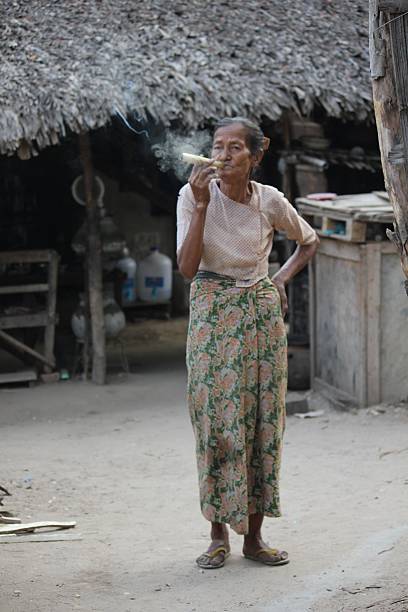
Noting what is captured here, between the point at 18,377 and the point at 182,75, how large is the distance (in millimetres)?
2948

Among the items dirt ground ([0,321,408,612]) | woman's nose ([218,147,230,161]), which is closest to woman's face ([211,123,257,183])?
woman's nose ([218,147,230,161])

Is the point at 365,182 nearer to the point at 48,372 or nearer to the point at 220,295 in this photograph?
the point at 48,372

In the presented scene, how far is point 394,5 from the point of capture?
2.93m

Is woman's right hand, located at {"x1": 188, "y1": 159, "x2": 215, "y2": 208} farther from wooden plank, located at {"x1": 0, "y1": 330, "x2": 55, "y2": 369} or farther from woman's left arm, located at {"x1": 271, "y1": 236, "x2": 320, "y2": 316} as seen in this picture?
wooden plank, located at {"x1": 0, "y1": 330, "x2": 55, "y2": 369}

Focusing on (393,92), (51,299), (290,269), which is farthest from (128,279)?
(393,92)

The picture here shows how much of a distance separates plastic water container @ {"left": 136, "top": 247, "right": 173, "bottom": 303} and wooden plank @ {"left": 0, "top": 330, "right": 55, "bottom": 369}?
10.2 ft

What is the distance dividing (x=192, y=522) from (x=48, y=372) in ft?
14.0

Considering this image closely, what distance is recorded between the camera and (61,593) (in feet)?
12.7

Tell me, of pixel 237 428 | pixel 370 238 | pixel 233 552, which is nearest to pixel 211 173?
pixel 237 428

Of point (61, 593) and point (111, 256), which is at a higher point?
point (111, 256)

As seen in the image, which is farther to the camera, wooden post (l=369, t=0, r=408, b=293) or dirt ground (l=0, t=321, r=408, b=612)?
dirt ground (l=0, t=321, r=408, b=612)

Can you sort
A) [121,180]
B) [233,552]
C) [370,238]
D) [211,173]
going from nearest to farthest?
[211,173]
[233,552]
[370,238]
[121,180]

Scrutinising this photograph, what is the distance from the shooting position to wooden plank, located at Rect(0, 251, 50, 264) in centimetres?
891

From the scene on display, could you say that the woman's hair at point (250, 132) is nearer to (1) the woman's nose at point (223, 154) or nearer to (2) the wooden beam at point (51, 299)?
(1) the woman's nose at point (223, 154)
